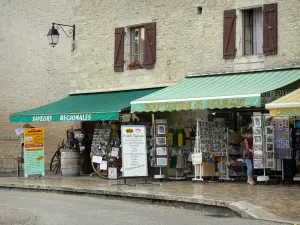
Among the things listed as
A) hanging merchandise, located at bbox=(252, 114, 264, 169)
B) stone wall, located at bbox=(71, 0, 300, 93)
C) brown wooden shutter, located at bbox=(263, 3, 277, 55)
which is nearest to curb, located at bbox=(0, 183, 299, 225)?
hanging merchandise, located at bbox=(252, 114, 264, 169)

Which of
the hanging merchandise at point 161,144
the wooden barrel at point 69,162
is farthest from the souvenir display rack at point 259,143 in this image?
the wooden barrel at point 69,162

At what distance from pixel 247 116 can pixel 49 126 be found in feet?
40.4

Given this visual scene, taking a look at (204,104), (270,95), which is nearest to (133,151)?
(204,104)

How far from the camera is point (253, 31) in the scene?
19297 millimetres

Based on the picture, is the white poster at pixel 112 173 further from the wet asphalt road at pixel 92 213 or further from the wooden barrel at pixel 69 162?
the wet asphalt road at pixel 92 213

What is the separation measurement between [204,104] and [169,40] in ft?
14.3

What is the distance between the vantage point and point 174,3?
68.3 feet

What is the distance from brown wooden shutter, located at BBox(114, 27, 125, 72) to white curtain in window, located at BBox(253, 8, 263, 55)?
4885mm

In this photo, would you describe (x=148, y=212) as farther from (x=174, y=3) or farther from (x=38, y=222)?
(x=174, y=3)

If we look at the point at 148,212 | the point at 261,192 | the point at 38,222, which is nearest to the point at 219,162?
the point at 261,192

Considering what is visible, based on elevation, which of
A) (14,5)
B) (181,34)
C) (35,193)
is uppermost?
(14,5)

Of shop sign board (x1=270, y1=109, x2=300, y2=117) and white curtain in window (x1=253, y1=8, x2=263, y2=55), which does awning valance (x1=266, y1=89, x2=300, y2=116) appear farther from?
white curtain in window (x1=253, y1=8, x2=263, y2=55)

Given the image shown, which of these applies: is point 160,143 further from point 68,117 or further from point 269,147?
point 68,117

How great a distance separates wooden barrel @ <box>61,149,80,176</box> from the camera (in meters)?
21.9
